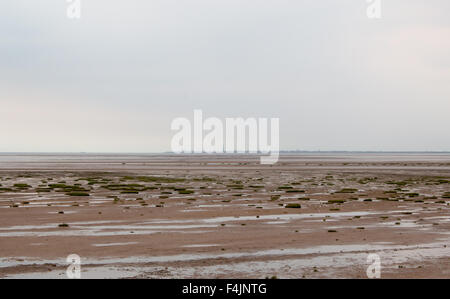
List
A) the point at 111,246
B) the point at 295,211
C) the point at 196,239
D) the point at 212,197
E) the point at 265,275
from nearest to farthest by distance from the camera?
the point at 265,275 → the point at 111,246 → the point at 196,239 → the point at 295,211 → the point at 212,197

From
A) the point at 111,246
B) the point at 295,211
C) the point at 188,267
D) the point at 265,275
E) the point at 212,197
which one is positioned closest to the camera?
the point at 265,275

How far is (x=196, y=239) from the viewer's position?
23500mm

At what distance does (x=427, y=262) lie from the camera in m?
18.5

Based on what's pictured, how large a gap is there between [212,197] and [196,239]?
21845 mm

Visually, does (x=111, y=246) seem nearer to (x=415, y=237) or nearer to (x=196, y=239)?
(x=196, y=239)

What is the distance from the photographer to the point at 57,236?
2419 cm

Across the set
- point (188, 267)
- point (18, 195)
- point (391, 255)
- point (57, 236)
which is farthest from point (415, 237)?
point (18, 195)

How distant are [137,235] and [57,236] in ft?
12.8

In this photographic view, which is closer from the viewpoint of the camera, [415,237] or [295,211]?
[415,237]
